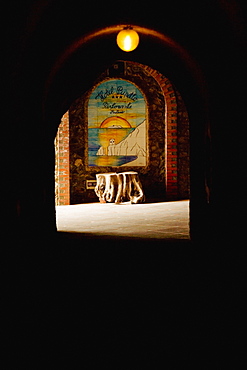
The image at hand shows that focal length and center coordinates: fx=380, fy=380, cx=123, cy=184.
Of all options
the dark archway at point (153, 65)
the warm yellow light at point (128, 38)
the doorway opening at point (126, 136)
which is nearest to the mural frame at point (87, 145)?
the doorway opening at point (126, 136)

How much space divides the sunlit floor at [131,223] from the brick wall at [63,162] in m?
2.24

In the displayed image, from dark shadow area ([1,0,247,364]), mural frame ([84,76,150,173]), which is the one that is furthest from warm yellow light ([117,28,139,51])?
mural frame ([84,76,150,173])

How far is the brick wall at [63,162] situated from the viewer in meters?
9.98

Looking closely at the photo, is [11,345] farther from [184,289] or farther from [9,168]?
[9,168]

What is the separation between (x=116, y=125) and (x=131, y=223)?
504 cm

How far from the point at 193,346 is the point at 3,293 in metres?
1.40

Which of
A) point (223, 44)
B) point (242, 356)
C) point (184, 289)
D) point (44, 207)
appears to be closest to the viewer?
point (242, 356)

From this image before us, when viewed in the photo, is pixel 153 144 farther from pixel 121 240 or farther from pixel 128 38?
pixel 121 240

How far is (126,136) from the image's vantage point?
1057 cm

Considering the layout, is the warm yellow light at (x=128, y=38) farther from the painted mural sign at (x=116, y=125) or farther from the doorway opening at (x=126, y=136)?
the painted mural sign at (x=116, y=125)

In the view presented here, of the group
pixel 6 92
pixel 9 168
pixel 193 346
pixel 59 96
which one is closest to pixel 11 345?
pixel 193 346

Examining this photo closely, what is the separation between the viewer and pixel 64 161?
10.0 metres

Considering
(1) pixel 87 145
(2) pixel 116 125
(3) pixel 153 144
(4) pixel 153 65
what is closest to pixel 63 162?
(1) pixel 87 145

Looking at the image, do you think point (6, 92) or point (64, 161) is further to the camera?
point (64, 161)
